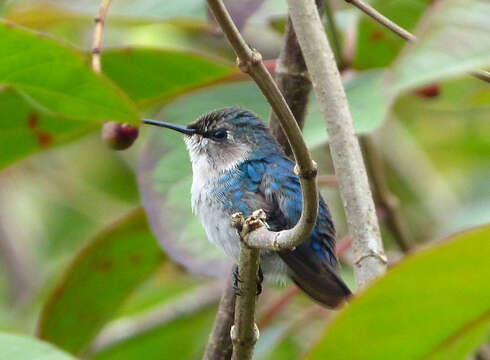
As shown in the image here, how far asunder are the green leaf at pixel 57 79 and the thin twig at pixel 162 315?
198cm

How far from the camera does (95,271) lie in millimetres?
3441

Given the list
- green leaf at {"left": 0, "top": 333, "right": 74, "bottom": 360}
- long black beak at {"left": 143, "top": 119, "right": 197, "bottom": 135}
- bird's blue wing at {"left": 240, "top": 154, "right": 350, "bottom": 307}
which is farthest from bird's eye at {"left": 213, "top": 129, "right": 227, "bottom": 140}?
green leaf at {"left": 0, "top": 333, "right": 74, "bottom": 360}

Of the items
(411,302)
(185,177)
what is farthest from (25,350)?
(185,177)

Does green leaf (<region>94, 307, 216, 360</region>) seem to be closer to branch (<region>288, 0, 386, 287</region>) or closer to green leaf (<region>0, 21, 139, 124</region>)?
green leaf (<region>0, 21, 139, 124</region>)

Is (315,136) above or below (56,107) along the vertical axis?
below

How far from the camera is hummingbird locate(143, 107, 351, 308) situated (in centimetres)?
275

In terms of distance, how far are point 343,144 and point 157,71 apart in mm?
1308

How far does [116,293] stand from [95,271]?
0.71 feet

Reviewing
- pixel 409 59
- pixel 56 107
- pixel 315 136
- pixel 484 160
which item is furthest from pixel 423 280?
pixel 484 160

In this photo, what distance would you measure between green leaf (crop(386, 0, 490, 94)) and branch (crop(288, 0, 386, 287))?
447 mm

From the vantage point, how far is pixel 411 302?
1226 millimetres

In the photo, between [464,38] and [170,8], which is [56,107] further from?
[464,38]

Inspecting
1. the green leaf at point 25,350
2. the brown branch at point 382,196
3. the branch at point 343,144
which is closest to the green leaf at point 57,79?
the branch at point 343,144

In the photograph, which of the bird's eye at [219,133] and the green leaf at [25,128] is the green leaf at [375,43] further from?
the green leaf at [25,128]
